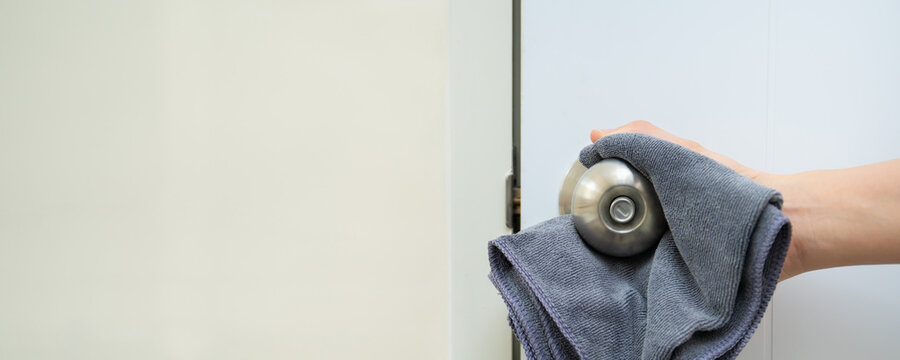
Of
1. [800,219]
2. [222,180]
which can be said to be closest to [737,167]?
[800,219]

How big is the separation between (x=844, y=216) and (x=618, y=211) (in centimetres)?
16

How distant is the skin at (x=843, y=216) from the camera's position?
32 cm

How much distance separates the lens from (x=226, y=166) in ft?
2.20

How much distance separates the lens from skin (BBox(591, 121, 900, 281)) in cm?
32

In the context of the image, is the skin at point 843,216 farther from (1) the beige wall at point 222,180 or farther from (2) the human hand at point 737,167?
(1) the beige wall at point 222,180

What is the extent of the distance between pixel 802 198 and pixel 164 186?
765 mm

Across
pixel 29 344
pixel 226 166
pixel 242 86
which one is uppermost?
pixel 242 86

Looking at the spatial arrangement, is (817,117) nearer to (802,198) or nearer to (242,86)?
(802,198)

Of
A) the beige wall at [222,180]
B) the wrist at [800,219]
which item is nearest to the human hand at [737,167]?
the wrist at [800,219]

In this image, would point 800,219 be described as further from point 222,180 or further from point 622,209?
point 222,180

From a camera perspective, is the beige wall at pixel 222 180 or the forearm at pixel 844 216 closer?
the forearm at pixel 844 216

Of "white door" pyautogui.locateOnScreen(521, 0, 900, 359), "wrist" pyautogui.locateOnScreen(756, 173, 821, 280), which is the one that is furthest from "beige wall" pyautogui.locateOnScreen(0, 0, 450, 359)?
"wrist" pyautogui.locateOnScreen(756, 173, 821, 280)

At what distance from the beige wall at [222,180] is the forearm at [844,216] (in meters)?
0.43

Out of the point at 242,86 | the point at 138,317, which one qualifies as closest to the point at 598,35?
the point at 242,86
